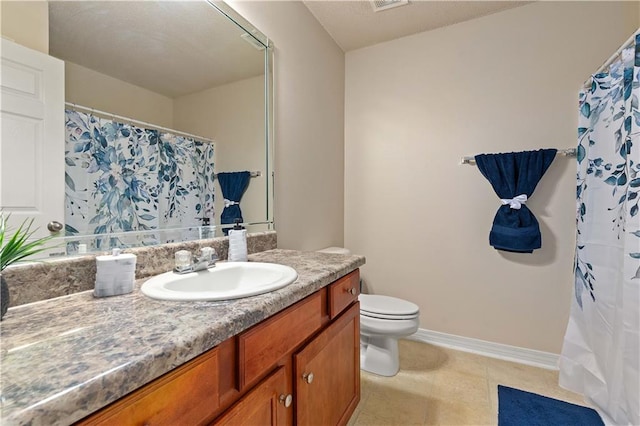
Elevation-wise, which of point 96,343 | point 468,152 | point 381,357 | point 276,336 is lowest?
point 381,357

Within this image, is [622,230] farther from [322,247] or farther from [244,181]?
[244,181]

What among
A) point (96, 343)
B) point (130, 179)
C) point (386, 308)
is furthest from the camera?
point (386, 308)

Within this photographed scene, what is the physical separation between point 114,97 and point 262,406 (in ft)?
3.43

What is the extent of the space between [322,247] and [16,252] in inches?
66.9

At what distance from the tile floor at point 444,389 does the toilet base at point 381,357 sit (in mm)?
40

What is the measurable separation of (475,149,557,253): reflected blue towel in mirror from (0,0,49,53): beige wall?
88.2 inches

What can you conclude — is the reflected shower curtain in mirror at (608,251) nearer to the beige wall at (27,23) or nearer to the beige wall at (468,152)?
the beige wall at (468,152)

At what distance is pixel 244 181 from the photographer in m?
1.50

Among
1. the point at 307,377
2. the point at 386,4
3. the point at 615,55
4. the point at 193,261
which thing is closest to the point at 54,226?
the point at 193,261

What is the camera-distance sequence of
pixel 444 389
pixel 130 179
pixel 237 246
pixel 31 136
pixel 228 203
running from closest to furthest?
pixel 31 136 → pixel 130 179 → pixel 237 246 → pixel 228 203 → pixel 444 389

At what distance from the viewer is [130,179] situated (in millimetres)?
990

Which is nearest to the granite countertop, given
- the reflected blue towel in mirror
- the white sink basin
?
the white sink basin

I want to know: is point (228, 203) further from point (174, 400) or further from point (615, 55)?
point (615, 55)

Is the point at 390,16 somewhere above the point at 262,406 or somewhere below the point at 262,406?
above
